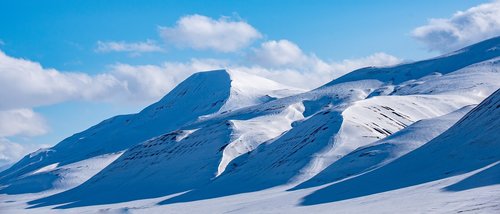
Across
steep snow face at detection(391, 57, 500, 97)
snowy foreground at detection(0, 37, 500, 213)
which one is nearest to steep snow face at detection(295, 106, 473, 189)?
snowy foreground at detection(0, 37, 500, 213)

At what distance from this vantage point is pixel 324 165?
391ft

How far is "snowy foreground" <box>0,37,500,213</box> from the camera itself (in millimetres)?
67062

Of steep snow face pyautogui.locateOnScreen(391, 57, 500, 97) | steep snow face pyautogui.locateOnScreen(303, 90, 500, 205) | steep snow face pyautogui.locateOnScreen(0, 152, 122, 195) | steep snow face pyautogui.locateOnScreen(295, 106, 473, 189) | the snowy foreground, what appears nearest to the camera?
the snowy foreground

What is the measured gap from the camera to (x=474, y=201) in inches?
1797

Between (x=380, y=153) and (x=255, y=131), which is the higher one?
(x=255, y=131)

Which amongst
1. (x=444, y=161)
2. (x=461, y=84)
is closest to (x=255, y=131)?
(x=461, y=84)

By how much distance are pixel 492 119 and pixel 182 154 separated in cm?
8414

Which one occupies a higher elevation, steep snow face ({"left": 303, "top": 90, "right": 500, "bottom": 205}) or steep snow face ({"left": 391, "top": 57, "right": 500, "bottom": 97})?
steep snow face ({"left": 391, "top": 57, "right": 500, "bottom": 97})

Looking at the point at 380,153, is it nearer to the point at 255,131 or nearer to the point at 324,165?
the point at 324,165

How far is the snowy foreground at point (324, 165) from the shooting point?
67.1m

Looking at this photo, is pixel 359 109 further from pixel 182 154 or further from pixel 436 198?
pixel 436 198

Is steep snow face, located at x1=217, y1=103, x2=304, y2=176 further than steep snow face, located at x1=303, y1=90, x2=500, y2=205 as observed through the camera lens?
Yes

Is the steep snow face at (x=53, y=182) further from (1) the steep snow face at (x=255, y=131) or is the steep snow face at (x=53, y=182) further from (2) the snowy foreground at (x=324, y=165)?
(1) the steep snow face at (x=255, y=131)

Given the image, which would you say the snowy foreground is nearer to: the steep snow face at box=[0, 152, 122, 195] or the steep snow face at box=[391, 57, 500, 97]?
the steep snow face at box=[391, 57, 500, 97]
